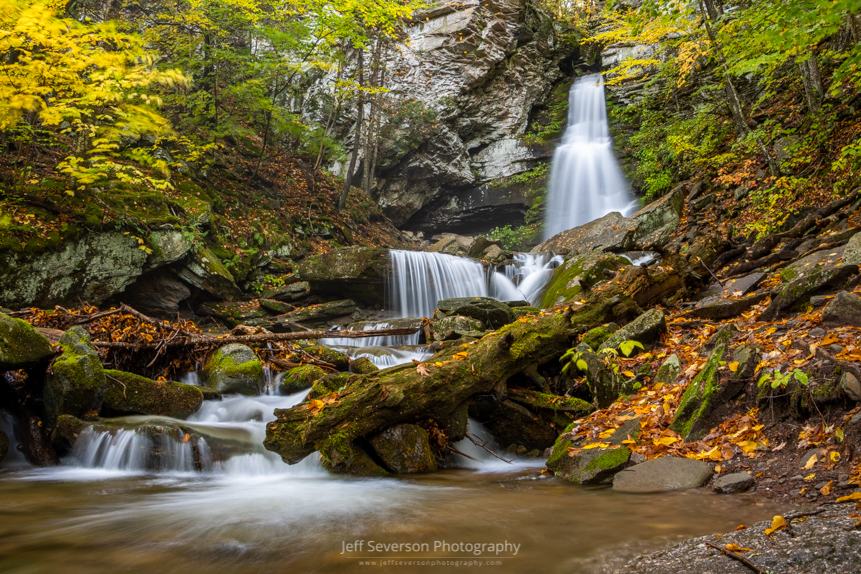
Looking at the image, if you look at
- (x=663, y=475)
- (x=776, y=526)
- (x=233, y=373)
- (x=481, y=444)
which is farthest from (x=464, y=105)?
(x=776, y=526)

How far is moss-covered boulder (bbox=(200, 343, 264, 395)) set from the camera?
6.98 m

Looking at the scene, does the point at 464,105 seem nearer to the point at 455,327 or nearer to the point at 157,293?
the point at 455,327

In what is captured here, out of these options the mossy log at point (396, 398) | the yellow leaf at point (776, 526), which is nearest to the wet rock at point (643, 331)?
the mossy log at point (396, 398)

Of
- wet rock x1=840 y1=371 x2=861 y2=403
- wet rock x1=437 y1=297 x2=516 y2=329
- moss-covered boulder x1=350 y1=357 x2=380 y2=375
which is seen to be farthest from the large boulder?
wet rock x1=840 y1=371 x2=861 y2=403

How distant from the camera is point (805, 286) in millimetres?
4699

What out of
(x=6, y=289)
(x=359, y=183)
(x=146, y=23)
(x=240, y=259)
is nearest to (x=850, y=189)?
(x=240, y=259)

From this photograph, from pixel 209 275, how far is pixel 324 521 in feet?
29.7

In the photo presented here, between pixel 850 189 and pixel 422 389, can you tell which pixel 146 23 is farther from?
pixel 850 189

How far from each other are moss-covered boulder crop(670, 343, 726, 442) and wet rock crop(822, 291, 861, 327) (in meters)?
0.79

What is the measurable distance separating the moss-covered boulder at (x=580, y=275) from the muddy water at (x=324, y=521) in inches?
184

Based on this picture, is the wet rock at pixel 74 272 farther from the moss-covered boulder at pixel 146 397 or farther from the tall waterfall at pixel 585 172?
the tall waterfall at pixel 585 172

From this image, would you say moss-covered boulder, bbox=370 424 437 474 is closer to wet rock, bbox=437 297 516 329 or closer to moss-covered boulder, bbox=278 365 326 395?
moss-covered boulder, bbox=278 365 326 395

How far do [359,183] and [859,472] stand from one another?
20419mm

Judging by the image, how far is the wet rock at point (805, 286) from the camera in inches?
182
